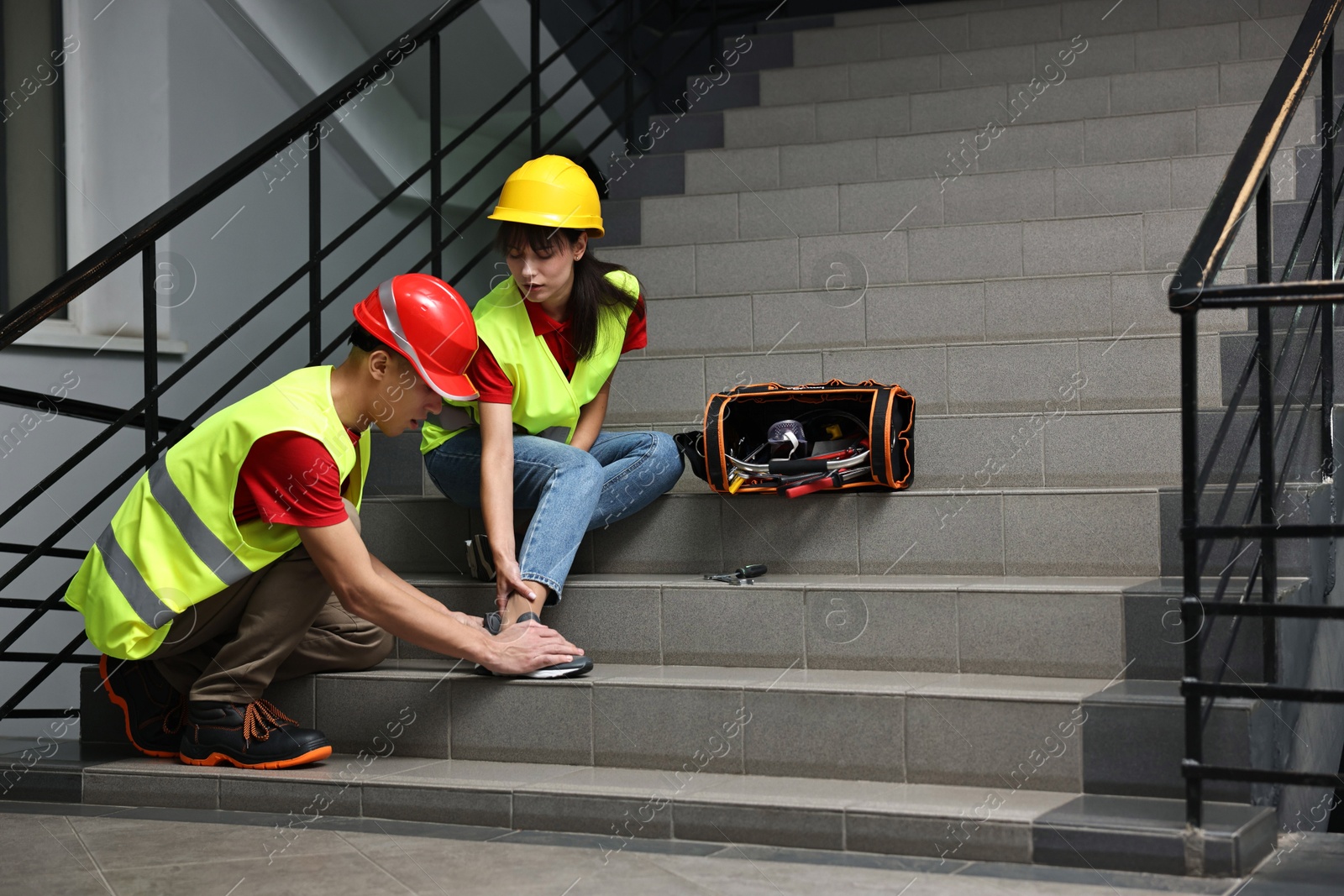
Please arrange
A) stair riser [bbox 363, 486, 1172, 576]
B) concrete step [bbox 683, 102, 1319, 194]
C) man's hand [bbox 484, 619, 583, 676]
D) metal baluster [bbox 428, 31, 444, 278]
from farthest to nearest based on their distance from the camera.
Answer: concrete step [bbox 683, 102, 1319, 194] → metal baluster [bbox 428, 31, 444, 278] → stair riser [bbox 363, 486, 1172, 576] → man's hand [bbox 484, 619, 583, 676]

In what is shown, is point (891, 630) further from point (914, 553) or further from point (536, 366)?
point (536, 366)

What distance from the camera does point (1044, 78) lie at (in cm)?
446

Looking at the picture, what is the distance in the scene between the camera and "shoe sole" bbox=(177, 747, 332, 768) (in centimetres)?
247

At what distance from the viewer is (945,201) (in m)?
3.99

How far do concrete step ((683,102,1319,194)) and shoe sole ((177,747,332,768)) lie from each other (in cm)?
263

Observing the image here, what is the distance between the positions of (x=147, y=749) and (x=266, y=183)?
8.33 ft

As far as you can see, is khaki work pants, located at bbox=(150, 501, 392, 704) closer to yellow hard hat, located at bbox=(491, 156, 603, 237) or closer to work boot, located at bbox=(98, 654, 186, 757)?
work boot, located at bbox=(98, 654, 186, 757)

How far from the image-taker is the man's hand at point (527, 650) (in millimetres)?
2447

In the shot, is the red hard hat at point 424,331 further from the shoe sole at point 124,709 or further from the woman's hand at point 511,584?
the shoe sole at point 124,709

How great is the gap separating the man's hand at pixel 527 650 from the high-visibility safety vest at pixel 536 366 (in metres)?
0.48

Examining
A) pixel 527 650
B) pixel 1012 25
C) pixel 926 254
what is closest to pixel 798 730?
pixel 527 650

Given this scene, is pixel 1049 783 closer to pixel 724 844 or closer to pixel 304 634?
pixel 724 844

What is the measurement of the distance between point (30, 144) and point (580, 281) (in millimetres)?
2408

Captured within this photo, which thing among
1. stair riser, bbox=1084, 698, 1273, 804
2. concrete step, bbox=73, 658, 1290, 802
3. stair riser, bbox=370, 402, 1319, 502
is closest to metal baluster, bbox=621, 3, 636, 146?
stair riser, bbox=370, 402, 1319, 502
